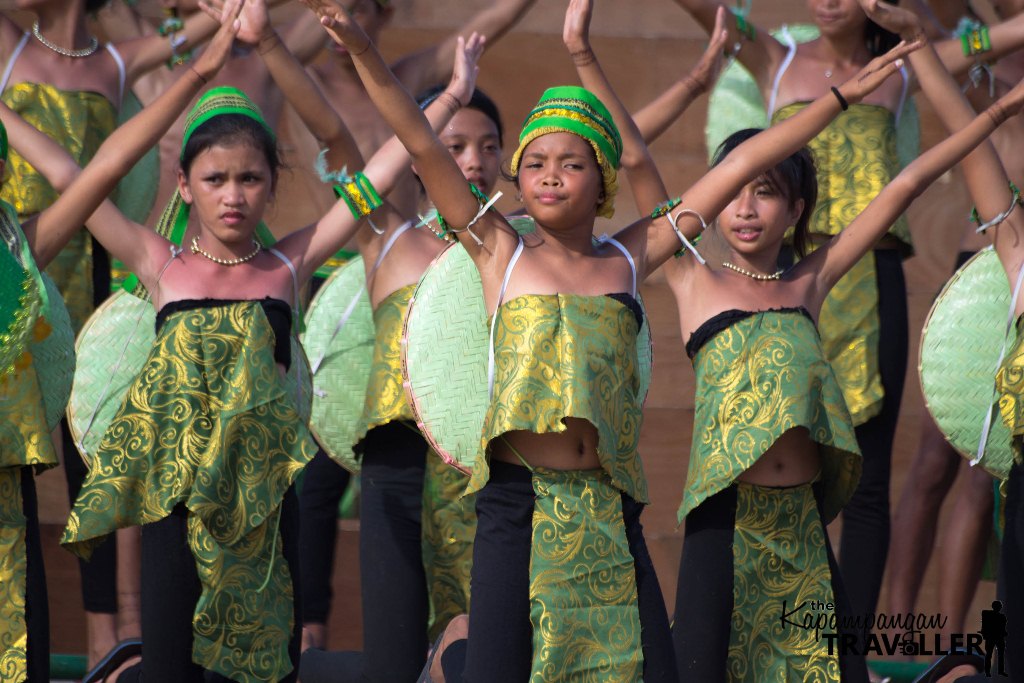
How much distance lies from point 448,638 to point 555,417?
750 millimetres

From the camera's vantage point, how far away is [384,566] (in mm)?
4156

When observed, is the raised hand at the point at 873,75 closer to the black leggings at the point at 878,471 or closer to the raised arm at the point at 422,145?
the raised arm at the point at 422,145

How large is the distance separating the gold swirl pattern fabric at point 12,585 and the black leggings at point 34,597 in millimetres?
26

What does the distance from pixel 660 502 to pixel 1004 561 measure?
7.57ft

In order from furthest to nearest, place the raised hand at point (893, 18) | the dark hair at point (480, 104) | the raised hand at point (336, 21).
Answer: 1. the dark hair at point (480, 104)
2. the raised hand at point (893, 18)
3. the raised hand at point (336, 21)

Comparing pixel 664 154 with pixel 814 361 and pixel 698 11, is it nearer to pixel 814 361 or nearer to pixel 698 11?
pixel 698 11

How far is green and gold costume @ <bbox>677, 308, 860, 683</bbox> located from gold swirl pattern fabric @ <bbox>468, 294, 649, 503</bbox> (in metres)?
0.38

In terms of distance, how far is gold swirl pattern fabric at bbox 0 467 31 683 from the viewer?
3.37 metres

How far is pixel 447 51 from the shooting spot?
4910 millimetres

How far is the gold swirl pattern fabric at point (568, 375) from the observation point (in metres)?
3.31

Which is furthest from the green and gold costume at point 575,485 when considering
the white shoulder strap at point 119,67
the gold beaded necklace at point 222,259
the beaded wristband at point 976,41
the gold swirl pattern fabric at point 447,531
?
the white shoulder strap at point 119,67

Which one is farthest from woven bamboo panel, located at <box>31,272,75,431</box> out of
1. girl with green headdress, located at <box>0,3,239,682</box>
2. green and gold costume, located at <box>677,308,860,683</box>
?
green and gold costume, located at <box>677,308,860,683</box>

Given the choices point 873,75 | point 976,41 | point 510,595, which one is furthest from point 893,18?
point 510,595

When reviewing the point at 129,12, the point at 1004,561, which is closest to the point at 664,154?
the point at 129,12
